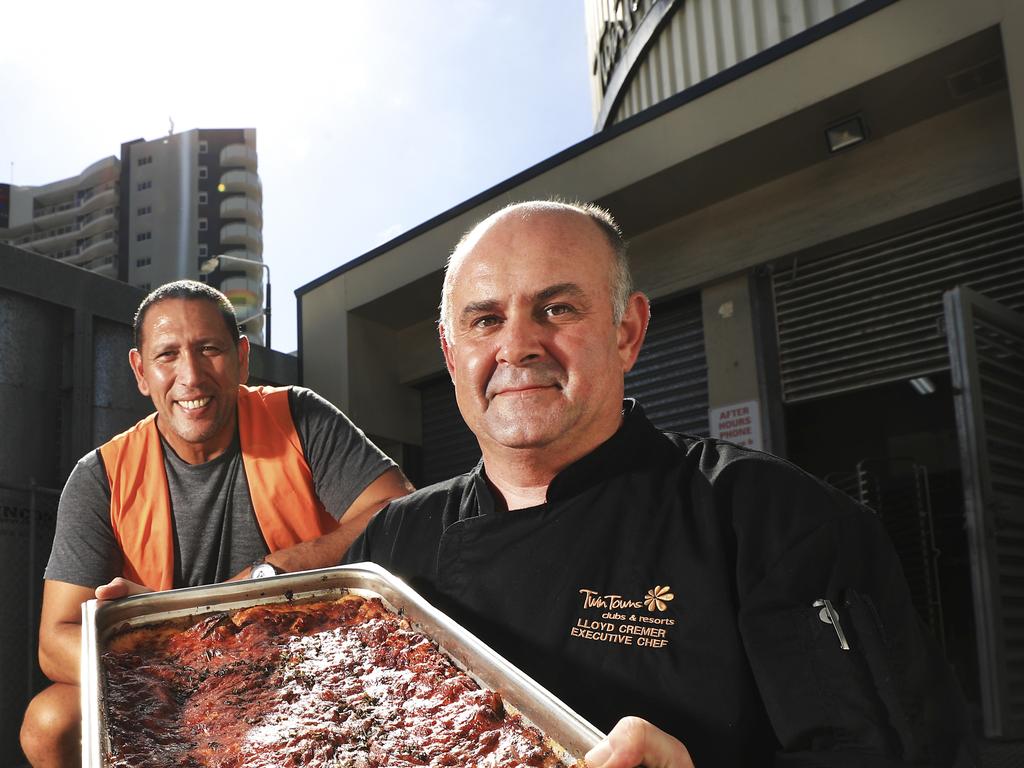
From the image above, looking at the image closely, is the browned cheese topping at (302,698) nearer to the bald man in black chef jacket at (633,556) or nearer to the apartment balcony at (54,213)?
the bald man in black chef jacket at (633,556)

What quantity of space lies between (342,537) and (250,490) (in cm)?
42

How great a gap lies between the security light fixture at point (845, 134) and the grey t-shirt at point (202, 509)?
4.50 meters

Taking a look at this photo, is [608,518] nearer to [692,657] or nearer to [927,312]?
[692,657]

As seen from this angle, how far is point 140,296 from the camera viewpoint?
8094 millimetres

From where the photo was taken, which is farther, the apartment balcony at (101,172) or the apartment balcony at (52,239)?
the apartment balcony at (52,239)

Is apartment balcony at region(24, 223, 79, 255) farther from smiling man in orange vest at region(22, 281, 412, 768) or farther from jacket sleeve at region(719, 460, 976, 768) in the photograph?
jacket sleeve at region(719, 460, 976, 768)

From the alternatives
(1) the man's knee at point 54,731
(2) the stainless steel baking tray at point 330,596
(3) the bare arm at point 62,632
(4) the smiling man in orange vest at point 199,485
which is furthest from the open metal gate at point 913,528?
(1) the man's knee at point 54,731

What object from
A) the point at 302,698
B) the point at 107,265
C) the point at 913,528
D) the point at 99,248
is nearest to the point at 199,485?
the point at 302,698

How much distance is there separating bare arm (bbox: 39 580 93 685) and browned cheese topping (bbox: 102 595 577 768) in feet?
2.48

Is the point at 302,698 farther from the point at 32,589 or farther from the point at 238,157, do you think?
the point at 238,157

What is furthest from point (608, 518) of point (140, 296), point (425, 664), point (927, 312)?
point (140, 296)

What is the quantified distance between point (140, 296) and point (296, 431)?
19.2 ft

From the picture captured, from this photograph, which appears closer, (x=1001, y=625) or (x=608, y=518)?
(x=608, y=518)

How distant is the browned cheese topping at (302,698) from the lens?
1.38 metres
